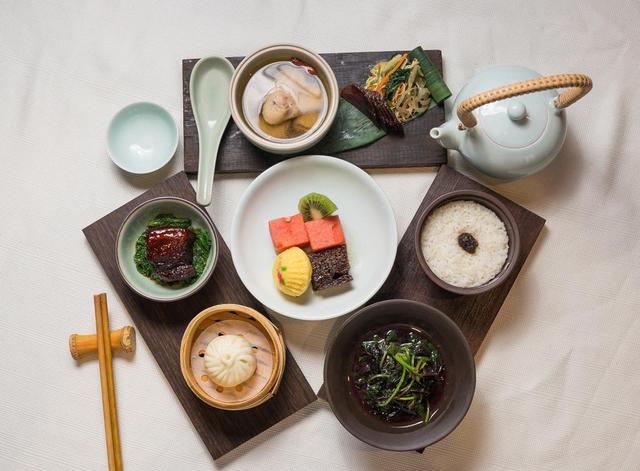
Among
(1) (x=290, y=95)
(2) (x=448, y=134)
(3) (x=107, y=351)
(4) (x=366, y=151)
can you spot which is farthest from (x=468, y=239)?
(3) (x=107, y=351)

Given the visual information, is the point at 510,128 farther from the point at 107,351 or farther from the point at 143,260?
the point at 107,351

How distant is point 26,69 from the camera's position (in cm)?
215

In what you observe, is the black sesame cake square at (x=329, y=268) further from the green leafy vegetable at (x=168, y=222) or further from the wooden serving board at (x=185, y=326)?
the green leafy vegetable at (x=168, y=222)

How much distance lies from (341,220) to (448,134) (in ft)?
1.57

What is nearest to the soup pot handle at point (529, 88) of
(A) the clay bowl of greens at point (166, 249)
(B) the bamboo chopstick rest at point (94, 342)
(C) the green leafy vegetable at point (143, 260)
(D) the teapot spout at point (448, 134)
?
(D) the teapot spout at point (448, 134)

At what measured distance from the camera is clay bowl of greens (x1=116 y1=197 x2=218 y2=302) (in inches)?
75.6

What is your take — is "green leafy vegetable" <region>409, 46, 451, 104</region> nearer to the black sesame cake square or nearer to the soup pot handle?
the soup pot handle

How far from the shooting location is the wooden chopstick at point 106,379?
1.97m

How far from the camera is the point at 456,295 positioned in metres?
1.99

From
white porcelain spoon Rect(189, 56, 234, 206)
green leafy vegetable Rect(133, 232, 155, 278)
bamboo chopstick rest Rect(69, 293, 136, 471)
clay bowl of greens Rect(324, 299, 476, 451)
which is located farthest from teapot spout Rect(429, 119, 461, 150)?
bamboo chopstick rest Rect(69, 293, 136, 471)

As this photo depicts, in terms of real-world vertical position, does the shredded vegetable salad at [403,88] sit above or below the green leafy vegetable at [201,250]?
above

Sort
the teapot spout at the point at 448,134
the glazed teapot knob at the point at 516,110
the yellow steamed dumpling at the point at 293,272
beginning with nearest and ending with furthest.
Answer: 1. the glazed teapot knob at the point at 516,110
2. the teapot spout at the point at 448,134
3. the yellow steamed dumpling at the point at 293,272

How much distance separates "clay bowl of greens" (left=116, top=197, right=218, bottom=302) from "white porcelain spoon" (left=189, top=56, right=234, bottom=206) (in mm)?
102

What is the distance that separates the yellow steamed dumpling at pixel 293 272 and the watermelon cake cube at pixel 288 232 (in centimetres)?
4
